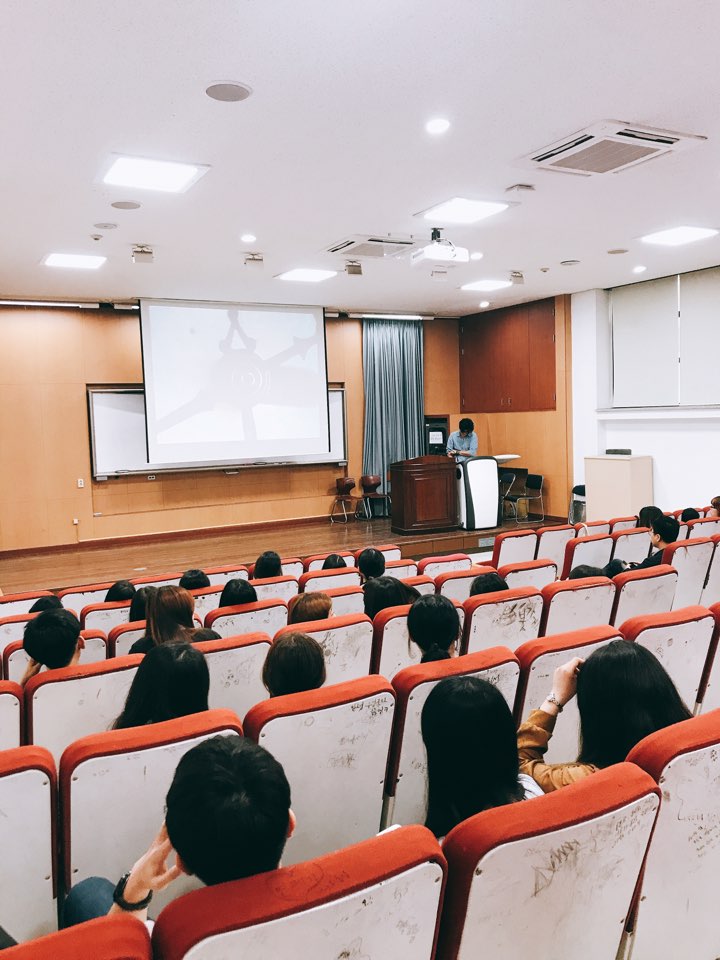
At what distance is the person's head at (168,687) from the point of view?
2057 millimetres

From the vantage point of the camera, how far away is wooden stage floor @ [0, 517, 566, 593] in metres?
8.12

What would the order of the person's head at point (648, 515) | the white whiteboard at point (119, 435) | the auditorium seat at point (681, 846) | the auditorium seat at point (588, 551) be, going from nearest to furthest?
the auditorium seat at point (681, 846) → the auditorium seat at point (588, 551) → the person's head at point (648, 515) → the white whiteboard at point (119, 435)

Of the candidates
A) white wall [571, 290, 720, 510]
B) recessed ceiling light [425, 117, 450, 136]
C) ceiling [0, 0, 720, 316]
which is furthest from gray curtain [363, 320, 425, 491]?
recessed ceiling light [425, 117, 450, 136]

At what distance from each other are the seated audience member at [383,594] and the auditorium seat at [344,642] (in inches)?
20.8

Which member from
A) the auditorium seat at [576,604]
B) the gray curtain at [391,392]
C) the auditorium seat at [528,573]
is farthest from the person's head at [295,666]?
the gray curtain at [391,392]

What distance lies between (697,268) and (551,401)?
9.23 ft

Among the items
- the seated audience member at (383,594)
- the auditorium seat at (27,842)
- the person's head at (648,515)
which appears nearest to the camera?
the auditorium seat at (27,842)

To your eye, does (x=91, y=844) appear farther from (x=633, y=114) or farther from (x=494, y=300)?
(x=494, y=300)

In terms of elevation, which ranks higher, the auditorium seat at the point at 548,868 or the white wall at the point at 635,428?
the white wall at the point at 635,428

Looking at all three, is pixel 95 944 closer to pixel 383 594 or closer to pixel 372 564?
pixel 383 594

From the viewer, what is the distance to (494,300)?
10977mm

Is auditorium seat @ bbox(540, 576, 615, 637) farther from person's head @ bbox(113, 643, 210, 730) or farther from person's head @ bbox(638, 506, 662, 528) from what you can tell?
person's head @ bbox(638, 506, 662, 528)

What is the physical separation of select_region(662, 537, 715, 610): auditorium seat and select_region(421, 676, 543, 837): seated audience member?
3.27 m

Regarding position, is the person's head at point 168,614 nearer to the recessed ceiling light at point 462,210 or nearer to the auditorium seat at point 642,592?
the auditorium seat at point 642,592
